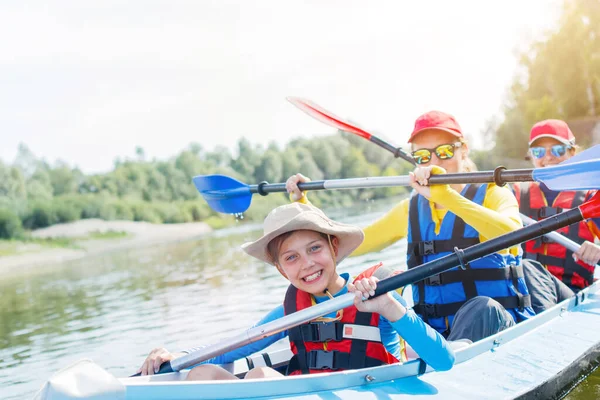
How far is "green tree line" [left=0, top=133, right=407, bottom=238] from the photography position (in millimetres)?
32906

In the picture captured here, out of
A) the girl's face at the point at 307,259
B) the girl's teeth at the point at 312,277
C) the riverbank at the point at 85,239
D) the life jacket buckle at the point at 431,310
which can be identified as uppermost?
the girl's face at the point at 307,259

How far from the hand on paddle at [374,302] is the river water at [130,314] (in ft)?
5.45

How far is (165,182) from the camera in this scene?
156 feet

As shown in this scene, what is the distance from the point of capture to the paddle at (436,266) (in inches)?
91.3

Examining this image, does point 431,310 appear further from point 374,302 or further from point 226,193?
point 226,193

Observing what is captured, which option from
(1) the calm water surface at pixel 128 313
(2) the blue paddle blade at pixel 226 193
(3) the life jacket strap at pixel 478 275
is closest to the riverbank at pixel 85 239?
(1) the calm water surface at pixel 128 313

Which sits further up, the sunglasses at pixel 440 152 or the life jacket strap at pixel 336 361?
the sunglasses at pixel 440 152

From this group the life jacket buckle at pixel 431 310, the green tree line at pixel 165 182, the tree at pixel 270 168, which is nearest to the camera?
the life jacket buckle at pixel 431 310

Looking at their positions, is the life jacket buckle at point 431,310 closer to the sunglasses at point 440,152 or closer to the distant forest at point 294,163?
the sunglasses at point 440,152

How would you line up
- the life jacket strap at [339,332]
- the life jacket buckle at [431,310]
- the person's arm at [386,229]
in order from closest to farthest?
1. the life jacket strap at [339,332]
2. the life jacket buckle at [431,310]
3. the person's arm at [386,229]

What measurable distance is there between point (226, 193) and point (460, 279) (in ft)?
7.36

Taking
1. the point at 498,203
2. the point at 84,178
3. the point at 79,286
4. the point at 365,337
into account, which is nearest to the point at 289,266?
the point at 365,337

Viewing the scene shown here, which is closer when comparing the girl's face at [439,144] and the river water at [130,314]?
the girl's face at [439,144]

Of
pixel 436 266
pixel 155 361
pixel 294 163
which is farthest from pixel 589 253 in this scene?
pixel 294 163
